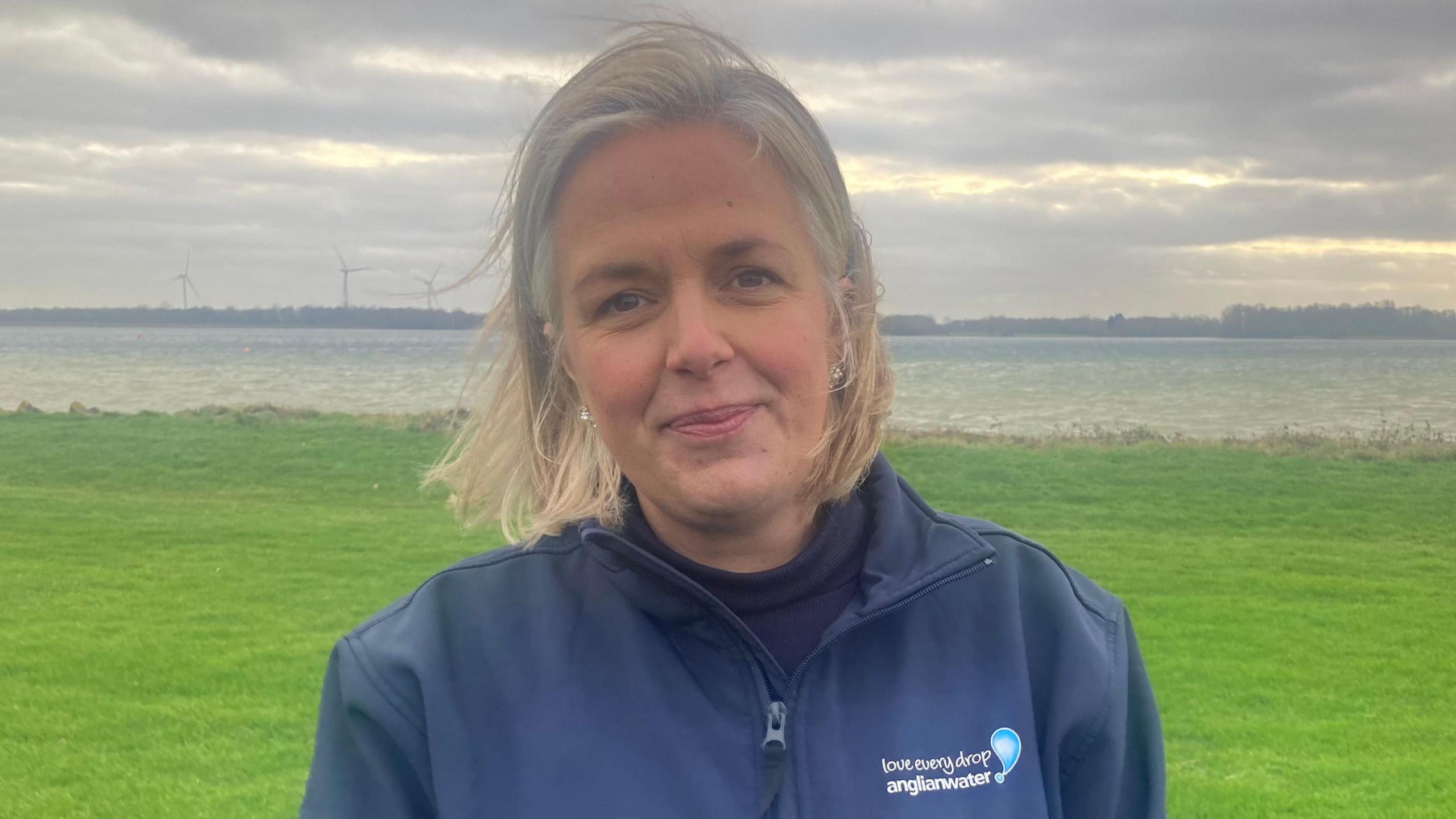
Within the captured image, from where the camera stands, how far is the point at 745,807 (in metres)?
1.37

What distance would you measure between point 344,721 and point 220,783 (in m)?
3.56

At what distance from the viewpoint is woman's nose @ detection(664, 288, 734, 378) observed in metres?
1.46

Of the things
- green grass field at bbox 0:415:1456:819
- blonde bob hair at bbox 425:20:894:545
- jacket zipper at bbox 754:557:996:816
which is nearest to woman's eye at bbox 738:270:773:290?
blonde bob hair at bbox 425:20:894:545

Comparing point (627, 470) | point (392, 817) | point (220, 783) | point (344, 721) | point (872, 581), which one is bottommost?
point (220, 783)

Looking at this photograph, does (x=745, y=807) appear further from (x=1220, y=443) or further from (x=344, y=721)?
(x=1220, y=443)

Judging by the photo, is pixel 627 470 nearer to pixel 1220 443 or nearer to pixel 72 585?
pixel 72 585

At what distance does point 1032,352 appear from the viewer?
39.0m

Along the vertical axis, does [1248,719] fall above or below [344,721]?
below

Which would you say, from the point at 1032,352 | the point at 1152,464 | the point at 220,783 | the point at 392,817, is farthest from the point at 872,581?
the point at 1032,352

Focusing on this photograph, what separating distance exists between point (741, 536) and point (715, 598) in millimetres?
140

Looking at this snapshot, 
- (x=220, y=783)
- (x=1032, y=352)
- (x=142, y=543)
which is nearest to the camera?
(x=220, y=783)

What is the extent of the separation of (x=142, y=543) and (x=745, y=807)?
352 inches

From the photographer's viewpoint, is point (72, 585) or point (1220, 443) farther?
point (1220, 443)

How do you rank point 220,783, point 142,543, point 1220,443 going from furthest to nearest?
point 1220,443, point 142,543, point 220,783
